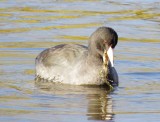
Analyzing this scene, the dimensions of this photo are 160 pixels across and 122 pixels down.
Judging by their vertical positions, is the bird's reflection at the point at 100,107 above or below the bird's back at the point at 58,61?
below

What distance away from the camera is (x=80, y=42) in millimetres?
16406

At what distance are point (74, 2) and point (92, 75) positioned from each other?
781 cm

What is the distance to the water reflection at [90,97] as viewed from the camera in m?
11.1

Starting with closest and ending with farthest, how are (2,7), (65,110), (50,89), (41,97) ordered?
(65,110)
(41,97)
(50,89)
(2,7)

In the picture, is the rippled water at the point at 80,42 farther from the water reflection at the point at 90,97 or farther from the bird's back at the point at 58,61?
the bird's back at the point at 58,61

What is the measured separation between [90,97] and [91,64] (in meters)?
1.13

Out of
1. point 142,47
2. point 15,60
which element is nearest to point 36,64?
point 15,60

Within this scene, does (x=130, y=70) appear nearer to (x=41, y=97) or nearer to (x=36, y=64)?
(x=36, y=64)

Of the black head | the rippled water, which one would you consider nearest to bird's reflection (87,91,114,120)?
the rippled water

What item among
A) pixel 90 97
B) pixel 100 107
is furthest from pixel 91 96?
pixel 100 107

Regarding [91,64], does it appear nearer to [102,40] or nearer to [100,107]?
[102,40]

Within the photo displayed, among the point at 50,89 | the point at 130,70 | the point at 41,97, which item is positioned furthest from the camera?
the point at 130,70

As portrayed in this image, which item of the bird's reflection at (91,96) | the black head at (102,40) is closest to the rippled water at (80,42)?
the bird's reflection at (91,96)

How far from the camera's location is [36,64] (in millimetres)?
14156
